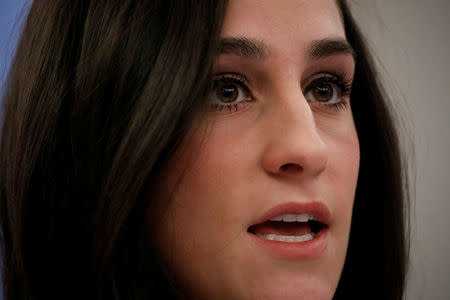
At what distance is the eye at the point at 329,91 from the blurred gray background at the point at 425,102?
690 mm

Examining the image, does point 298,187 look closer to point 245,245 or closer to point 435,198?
point 245,245

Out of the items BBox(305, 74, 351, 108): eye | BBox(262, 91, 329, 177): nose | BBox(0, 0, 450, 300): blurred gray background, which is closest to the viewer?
BBox(262, 91, 329, 177): nose

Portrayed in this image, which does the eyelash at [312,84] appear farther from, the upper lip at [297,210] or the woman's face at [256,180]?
the upper lip at [297,210]

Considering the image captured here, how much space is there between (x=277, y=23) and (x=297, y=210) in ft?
0.93

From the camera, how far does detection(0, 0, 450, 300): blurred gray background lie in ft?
4.50

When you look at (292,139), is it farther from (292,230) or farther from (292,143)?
(292,230)

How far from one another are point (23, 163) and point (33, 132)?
0.16 ft

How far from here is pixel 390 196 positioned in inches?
34.7

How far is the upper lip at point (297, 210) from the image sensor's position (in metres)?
0.57

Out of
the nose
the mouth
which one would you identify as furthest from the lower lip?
the nose

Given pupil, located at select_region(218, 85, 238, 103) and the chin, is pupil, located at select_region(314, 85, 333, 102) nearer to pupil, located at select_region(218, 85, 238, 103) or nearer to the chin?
pupil, located at select_region(218, 85, 238, 103)

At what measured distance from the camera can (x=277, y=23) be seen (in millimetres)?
615

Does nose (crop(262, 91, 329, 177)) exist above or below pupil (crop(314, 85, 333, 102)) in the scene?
below

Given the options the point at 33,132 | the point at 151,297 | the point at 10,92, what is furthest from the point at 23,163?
the point at 151,297
